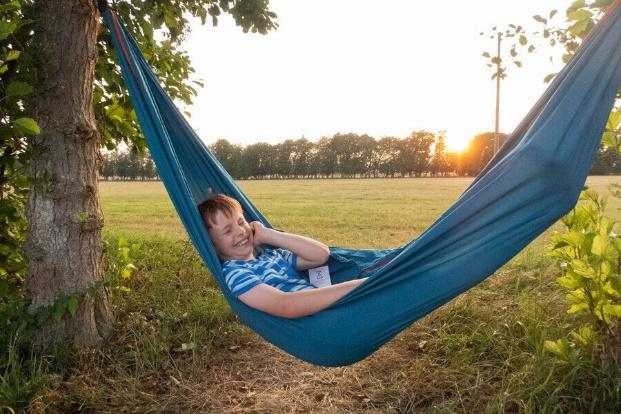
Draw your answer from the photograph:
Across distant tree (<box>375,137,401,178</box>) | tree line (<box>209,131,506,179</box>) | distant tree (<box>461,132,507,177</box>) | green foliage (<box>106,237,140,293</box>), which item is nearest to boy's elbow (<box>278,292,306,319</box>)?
green foliage (<box>106,237,140,293</box>)

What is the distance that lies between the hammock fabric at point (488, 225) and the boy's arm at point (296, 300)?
0.03 metres

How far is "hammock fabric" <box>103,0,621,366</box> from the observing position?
157 cm

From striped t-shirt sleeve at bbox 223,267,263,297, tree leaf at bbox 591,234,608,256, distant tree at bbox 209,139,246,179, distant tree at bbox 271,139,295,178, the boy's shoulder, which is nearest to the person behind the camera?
tree leaf at bbox 591,234,608,256

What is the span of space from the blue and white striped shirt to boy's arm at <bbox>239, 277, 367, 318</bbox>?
66mm

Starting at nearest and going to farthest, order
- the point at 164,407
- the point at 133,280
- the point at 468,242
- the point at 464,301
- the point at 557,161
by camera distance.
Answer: the point at 557,161
the point at 468,242
the point at 164,407
the point at 464,301
the point at 133,280

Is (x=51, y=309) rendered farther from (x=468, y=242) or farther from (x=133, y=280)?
(x=468, y=242)

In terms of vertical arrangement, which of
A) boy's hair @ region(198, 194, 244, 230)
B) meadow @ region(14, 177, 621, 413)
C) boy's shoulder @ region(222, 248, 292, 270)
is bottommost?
meadow @ region(14, 177, 621, 413)

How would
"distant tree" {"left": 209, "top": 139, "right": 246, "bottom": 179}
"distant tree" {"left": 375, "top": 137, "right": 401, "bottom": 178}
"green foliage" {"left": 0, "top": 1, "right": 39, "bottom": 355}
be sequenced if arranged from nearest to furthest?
"green foliage" {"left": 0, "top": 1, "right": 39, "bottom": 355}, "distant tree" {"left": 209, "top": 139, "right": 246, "bottom": 179}, "distant tree" {"left": 375, "top": 137, "right": 401, "bottom": 178}

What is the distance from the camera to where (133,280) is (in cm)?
345

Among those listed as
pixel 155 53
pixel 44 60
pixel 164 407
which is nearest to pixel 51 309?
pixel 164 407

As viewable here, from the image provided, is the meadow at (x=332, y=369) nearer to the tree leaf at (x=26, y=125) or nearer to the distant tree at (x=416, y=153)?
the tree leaf at (x=26, y=125)

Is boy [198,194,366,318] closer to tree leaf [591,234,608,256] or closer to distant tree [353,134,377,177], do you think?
tree leaf [591,234,608,256]

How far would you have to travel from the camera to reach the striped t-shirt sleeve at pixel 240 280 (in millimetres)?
1978

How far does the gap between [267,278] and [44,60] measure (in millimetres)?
1502
